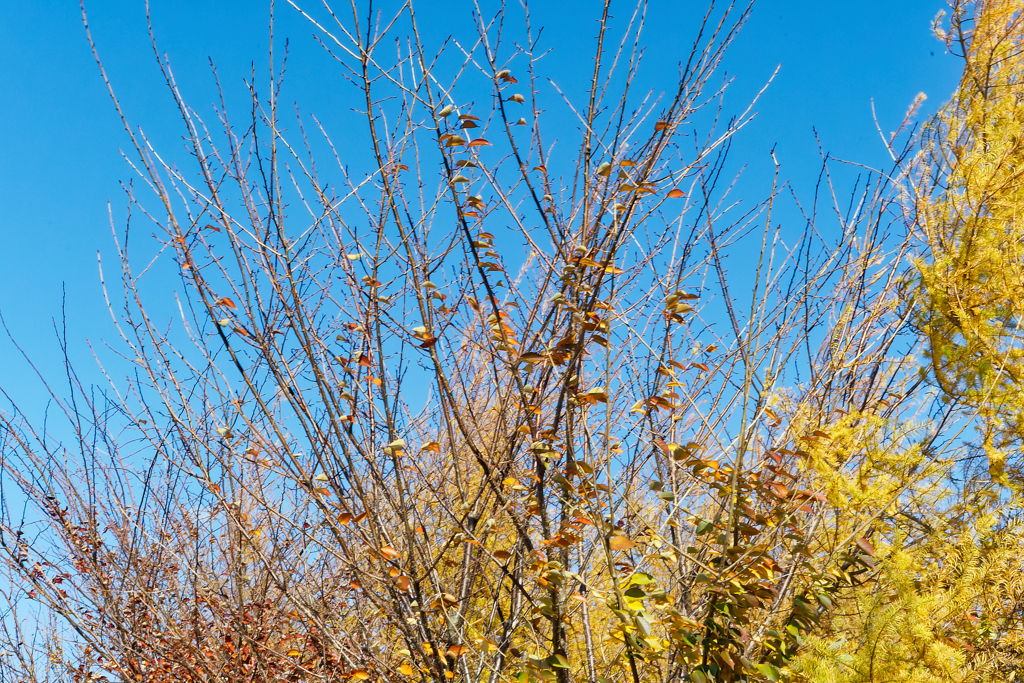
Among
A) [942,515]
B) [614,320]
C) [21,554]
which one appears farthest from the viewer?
[21,554]

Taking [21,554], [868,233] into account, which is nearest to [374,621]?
[21,554]

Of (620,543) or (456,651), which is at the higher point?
(620,543)

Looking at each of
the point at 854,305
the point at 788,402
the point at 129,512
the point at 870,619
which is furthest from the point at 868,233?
the point at 129,512

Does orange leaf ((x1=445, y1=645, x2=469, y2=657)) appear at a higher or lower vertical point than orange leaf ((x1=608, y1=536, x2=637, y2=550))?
lower

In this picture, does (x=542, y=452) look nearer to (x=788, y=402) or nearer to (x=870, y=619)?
(x=870, y=619)

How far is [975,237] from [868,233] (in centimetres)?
53

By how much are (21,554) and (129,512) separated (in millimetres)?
664

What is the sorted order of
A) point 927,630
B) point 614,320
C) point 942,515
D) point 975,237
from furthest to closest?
point 975,237, point 942,515, point 614,320, point 927,630

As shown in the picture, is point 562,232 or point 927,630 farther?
point 562,232

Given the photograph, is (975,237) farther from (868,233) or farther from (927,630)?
(927,630)

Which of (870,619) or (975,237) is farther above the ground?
(975,237)

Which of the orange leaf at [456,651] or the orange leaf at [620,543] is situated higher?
the orange leaf at [620,543]

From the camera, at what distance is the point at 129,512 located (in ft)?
14.8

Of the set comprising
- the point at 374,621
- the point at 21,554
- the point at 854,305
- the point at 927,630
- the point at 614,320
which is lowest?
the point at 927,630
